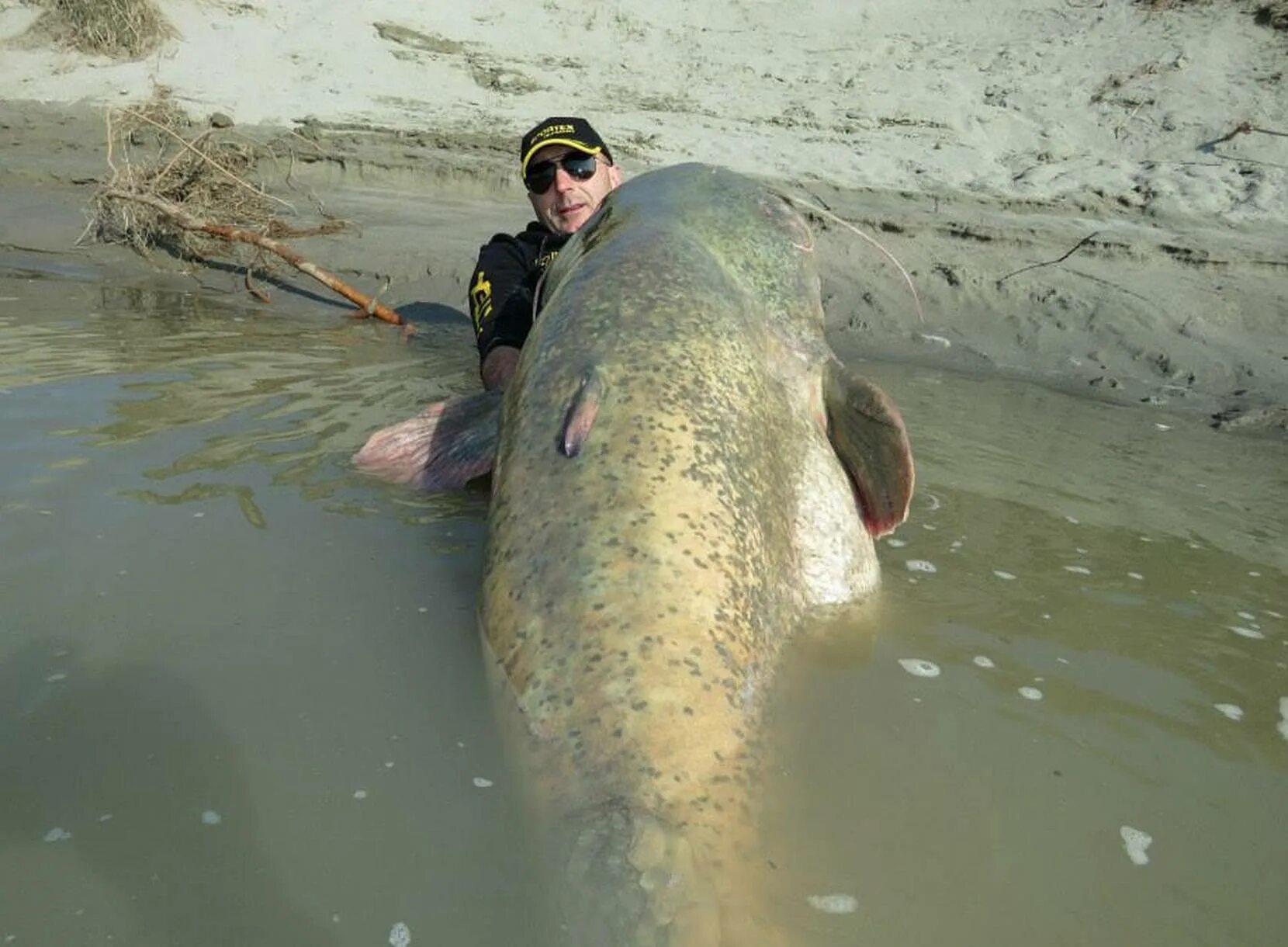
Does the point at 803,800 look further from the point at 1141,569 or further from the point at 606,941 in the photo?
the point at 1141,569

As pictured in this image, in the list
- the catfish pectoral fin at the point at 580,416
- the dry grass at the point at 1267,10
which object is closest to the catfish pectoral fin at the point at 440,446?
the catfish pectoral fin at the point at 580,416

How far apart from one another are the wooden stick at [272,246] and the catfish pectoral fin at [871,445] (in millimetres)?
4112

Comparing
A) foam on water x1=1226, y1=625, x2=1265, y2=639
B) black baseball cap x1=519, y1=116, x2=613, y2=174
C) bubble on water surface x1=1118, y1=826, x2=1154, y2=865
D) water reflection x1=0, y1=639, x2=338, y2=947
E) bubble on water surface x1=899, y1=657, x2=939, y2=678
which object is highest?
black baseball cap x1=519, y1=116, x2=613, y2=174

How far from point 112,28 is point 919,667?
43.0 ft

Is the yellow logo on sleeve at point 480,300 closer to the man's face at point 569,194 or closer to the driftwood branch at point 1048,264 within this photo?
the man's face at point 569,194

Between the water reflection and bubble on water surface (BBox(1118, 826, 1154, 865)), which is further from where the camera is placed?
bubble on water surface (BBox(1118, 826, 1154, 865))

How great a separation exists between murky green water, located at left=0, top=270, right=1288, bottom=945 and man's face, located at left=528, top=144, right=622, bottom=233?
1462 millimetres

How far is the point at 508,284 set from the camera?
15.6ft

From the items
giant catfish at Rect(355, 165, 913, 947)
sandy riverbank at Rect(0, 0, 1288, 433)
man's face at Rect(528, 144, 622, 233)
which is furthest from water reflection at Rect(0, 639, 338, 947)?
sandy riverbank at Rect(0, 0, 1288, 433)

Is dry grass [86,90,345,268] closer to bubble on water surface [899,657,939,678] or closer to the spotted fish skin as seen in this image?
the spotted fish skin

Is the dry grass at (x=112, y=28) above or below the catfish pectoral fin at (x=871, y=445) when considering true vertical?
above

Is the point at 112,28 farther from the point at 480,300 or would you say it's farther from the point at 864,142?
the point at 480,300

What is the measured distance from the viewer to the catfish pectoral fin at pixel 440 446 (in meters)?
3.13

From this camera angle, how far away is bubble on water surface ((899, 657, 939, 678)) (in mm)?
2533
